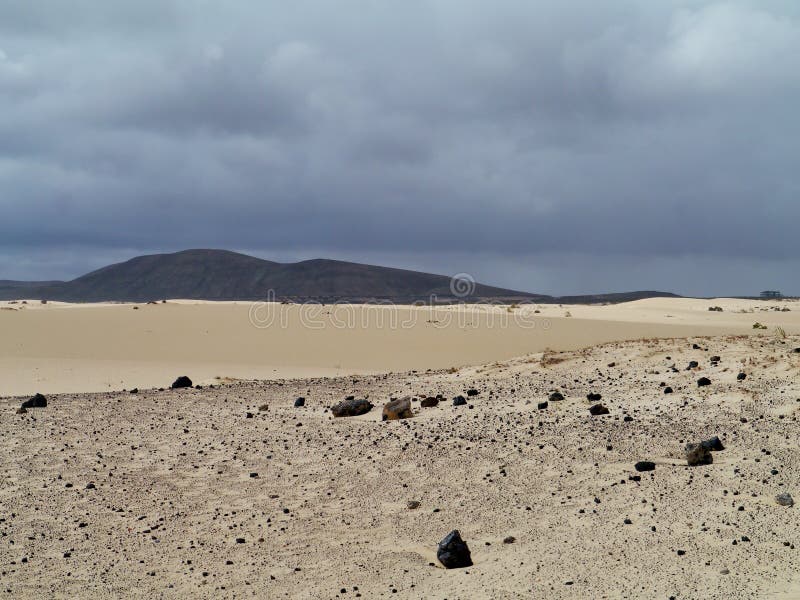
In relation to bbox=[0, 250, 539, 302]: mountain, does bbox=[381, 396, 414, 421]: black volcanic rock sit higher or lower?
lower

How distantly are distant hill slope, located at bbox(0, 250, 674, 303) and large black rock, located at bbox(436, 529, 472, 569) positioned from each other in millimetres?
71476

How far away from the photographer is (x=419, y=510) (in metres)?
6.25

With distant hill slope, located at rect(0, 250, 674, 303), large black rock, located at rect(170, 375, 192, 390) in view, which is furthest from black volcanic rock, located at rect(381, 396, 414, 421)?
distant hill slope, located at rect(0, 250, 674, 303)

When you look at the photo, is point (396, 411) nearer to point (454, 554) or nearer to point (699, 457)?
point (699, 457)

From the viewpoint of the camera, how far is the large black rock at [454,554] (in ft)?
16.4

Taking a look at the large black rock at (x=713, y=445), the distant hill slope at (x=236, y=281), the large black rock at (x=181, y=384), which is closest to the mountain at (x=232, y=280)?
the distant hill slope at (x=236, y=281)

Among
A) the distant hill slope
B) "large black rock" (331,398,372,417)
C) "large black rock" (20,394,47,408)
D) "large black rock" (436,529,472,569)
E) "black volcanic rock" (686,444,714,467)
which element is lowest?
"large black rock" (436,529,472,569)

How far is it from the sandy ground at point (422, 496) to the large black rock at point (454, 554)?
71 millimetres

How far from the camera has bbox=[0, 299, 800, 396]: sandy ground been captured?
17078mm

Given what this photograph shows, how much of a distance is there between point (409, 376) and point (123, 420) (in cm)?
563

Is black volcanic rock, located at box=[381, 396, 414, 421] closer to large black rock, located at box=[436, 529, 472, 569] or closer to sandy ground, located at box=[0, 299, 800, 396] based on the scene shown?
large black rock, located at box=[436, 529, 472, 569]

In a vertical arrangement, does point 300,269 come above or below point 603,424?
above

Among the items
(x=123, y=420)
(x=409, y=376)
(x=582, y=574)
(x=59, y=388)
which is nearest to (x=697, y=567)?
(x=582, y=574)

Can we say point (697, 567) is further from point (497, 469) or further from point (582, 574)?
point (497, 469)
